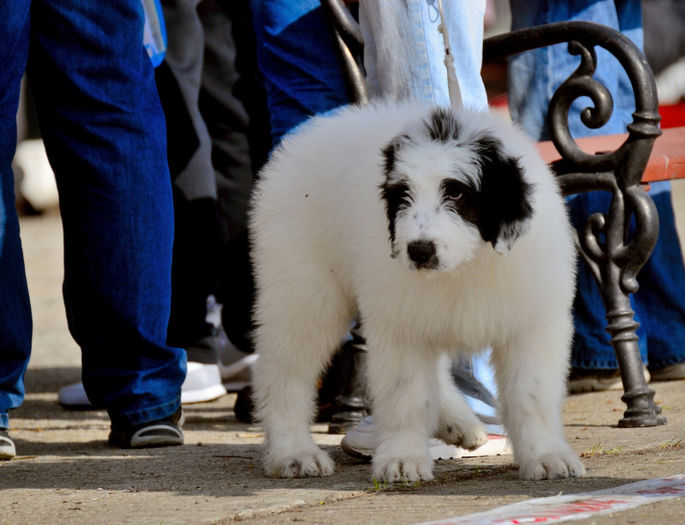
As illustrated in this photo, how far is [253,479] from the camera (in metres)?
3.56

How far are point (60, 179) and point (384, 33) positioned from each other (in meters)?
1.33

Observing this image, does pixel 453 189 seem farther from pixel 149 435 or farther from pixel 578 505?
pixel 149 435

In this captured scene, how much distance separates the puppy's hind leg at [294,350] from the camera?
3695 millimetres

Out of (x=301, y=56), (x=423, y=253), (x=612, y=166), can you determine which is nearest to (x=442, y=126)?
(x=423, y=253)

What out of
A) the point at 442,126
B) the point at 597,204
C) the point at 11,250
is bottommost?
the point at 11,250

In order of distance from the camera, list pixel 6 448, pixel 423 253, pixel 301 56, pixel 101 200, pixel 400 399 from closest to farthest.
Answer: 1. pixel 423 253
2. pixel 400 399
3. pixel 6 448
4. pixel 101 200
5. pixel 301 56

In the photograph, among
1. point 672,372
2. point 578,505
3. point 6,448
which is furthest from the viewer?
point 672,372

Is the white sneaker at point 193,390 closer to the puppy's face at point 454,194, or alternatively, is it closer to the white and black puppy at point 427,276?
the white and black puppy at point 427,276

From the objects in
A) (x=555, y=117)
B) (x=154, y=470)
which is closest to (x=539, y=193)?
(x=555, y=117)

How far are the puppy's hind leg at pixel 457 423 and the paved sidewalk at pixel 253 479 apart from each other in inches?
2.8

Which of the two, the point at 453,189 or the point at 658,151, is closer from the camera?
the point at 453,189

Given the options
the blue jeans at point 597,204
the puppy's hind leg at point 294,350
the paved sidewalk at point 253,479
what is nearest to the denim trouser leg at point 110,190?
the paved sidewalk at point 253,479

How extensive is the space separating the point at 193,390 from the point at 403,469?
8.20 ft

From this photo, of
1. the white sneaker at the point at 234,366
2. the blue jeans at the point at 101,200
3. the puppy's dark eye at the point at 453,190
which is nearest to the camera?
the puppy's dark eye at the point at 453,190
